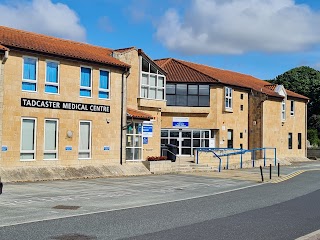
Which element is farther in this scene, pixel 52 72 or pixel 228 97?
pixel 228 97

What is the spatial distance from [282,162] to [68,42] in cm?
2274

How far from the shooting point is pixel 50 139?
2372 cm

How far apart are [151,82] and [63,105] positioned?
8.68 meters

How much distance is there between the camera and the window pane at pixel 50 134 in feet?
77.3

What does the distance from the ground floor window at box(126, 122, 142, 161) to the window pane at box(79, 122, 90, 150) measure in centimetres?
321

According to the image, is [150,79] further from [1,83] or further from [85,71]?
[1,83]

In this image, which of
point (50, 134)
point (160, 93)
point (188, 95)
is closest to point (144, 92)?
point (160, 93)

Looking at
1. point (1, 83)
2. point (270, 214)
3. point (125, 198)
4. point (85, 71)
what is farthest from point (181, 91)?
point (270, 214)

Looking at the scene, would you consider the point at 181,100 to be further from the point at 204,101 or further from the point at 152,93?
the point at 152,93

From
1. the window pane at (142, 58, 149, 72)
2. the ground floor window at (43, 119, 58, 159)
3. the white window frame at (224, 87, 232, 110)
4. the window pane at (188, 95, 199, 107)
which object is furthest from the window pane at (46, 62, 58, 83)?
the white window frame at (224, 87, 232, 110)

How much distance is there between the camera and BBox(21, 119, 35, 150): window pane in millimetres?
22562

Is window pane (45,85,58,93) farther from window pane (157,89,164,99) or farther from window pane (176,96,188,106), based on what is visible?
window pane (176,96,188,106)

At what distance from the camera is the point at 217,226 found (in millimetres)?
11172

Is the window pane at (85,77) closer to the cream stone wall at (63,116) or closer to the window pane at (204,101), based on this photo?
the cream stone wall at (63,116)
